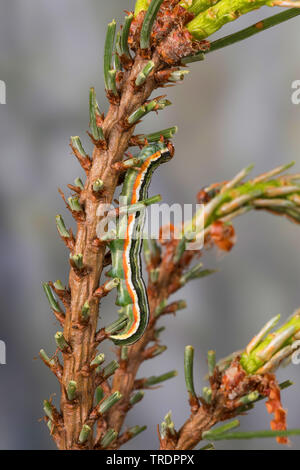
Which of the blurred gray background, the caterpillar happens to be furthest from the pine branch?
the blurred gray background

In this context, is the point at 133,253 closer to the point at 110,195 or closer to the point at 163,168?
the point at 110,195

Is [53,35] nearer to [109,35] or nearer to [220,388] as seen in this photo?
[109,35]

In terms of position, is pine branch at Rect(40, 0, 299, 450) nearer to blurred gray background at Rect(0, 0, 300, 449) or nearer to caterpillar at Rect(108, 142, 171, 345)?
caterpillar at Rect(108, 142, 171, 345)

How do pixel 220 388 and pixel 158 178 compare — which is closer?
pixel 220 388

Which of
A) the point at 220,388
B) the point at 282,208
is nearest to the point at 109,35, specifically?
the point at 282,208

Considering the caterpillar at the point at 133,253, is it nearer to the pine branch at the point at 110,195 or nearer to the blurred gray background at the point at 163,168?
the pine branch at the point at 110,195

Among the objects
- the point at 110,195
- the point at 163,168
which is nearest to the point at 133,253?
the point at 110,195
